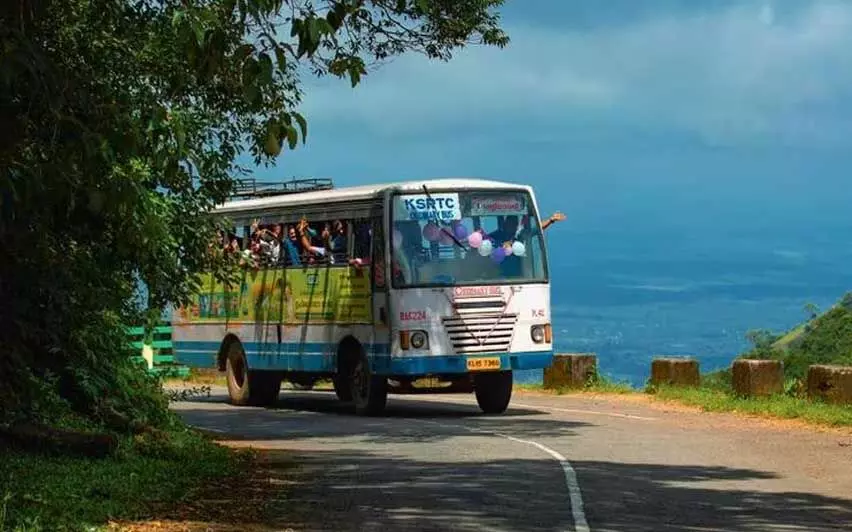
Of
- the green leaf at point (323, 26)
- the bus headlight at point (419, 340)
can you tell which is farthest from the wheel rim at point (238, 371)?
the green leaf at point (323, 26)

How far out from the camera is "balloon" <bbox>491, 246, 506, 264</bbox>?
25922 millimetres

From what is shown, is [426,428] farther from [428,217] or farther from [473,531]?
[473,531]

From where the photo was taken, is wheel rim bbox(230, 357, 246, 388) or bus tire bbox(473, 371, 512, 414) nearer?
bus tire bbox(473, 371, 512, 414)

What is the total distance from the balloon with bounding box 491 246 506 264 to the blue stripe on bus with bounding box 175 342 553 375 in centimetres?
147

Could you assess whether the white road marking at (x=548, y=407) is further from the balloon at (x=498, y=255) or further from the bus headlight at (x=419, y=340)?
the bus headlight at (x=419, y=340)

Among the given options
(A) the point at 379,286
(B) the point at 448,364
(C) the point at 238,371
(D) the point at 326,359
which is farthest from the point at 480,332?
(C) the point at 238,371

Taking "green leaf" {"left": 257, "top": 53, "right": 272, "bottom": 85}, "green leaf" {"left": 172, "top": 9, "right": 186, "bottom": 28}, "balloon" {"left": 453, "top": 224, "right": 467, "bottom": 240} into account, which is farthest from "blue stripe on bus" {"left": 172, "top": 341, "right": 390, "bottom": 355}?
"green leaf" {"left": 257, "top": 53, "right": 272, "bottom": 85}

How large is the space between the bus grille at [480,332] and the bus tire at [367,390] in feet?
4.46

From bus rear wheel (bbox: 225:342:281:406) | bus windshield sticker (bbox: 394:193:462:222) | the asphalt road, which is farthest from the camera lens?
bus rear wheel (bbox: 225:342:281:406)

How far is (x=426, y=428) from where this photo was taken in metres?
23.2

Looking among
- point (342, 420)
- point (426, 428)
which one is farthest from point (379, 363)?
point (426, 428)

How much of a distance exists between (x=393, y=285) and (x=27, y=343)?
32.8ft

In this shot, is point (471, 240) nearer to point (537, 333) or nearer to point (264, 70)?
point (537, 333)

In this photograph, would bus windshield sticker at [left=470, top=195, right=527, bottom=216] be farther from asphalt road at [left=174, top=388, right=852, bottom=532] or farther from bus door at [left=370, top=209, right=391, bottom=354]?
asphalt road at [left=174, top=388, right=852, bottom=532]
